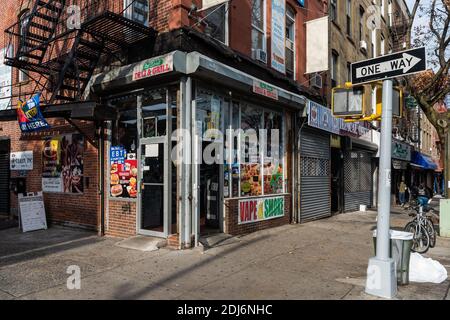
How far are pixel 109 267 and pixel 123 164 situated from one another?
309 cm

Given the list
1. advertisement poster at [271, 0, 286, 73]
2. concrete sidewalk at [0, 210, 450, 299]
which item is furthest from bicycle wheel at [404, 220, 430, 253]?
advertisement poster at [271, 0, 286, 73]

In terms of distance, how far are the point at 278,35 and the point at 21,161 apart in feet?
29.1

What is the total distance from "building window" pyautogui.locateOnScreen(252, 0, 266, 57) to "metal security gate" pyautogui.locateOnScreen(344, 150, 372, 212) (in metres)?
7.27

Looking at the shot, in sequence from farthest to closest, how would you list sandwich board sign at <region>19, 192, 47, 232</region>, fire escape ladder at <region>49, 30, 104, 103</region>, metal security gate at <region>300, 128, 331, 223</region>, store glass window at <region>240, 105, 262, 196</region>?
metal security gate at <region>300, 128, 331, 223</region>
sandwich board sign at <region>19, 192, 47, 232</region>
store glass window at <region>240, 105, 262, 196</region>
fire escape ladder at <region>49, 30, 104, 103</region>

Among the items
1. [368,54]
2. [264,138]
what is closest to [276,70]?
[264,138]

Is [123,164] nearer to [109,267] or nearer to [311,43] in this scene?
[109,267]

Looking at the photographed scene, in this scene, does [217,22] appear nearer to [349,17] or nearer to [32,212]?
[32,212]

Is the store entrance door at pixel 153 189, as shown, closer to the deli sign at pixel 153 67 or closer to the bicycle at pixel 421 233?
the deli sign at pixel 153 67

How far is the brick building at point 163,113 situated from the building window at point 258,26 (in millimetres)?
30

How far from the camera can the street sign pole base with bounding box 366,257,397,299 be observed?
4945 mm

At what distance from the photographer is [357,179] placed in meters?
17.2

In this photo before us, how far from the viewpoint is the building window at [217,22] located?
339 inches

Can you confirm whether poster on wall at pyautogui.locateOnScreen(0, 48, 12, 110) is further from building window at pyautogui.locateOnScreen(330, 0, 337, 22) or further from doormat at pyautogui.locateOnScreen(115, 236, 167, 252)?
building window at pyautogui.locateOnScreen(330, 0, 337, 22)

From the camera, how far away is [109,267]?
255 inches
